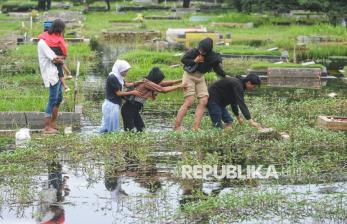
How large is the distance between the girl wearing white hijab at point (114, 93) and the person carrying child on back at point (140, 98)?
0.11 meters

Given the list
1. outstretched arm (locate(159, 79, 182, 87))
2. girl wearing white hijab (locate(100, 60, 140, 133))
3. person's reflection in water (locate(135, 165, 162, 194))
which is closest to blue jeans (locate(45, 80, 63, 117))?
girl wearing white hijab (locate(100, 60, 140, 133))

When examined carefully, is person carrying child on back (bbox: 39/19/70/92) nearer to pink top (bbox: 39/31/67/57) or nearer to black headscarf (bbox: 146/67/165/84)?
pink top (bbox: 39/31/67/57)

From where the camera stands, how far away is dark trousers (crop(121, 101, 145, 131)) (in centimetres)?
1178

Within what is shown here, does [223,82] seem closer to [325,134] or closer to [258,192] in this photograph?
[325,134]

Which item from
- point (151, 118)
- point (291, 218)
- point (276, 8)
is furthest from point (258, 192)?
point (276, 8)

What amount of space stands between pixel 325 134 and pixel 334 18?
2601cm

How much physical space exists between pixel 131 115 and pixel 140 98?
303 mm

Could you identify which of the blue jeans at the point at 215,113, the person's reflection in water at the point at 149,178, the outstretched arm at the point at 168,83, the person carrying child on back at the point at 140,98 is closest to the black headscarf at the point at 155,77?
the person carrying child on back at the point at 140,98

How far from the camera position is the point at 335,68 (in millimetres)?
23641

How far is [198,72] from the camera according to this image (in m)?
12.2

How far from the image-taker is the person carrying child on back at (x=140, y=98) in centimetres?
1176

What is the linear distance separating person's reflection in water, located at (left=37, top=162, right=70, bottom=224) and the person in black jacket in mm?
2579

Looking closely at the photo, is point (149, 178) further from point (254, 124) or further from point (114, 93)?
point (254, 124)

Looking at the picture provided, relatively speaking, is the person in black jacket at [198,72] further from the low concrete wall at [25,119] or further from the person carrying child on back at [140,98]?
the low concrete wall at [25,119]
